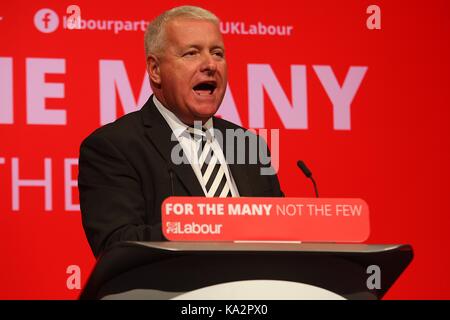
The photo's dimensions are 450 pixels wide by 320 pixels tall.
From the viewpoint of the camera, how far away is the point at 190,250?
1.83 m

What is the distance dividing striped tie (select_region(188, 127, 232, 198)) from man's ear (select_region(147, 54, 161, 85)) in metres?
0.26

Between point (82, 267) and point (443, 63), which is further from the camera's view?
point (443, 63)

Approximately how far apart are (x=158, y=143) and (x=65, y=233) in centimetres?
96

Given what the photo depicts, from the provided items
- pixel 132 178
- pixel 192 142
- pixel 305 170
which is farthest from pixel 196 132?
pixel 305 170

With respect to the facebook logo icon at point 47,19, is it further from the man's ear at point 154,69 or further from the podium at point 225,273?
the podium at point 225,273

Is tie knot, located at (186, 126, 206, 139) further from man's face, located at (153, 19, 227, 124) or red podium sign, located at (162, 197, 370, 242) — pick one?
red podium sign, located at (162, 197, 370, 242)

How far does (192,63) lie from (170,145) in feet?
1.00

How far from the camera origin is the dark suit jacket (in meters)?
2.43

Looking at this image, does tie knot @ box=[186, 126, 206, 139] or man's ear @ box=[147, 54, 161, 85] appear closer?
tie knot @ box=[186, 126, 206, 139]

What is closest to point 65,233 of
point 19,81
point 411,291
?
point 19,81

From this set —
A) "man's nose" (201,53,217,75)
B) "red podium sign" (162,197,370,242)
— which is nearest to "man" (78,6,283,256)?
"man's nose" (201,53,217,75)

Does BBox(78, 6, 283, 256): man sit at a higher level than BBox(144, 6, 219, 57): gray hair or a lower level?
lower

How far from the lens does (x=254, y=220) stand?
193 centimetres

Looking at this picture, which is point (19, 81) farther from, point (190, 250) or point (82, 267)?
point (190, 250)
